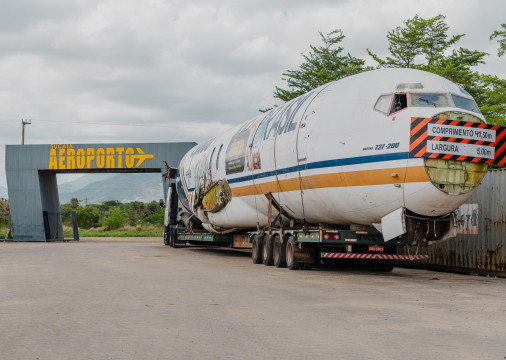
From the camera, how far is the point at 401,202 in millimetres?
13172

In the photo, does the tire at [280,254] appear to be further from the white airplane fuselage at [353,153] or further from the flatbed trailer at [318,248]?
the white airplane fuselage at [353,153]

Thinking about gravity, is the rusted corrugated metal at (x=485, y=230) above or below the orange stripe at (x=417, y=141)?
below

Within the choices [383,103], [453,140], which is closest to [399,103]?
[383,103]

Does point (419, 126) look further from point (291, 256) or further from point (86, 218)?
point (86, 218)

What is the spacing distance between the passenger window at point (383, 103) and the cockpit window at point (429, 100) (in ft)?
1.59

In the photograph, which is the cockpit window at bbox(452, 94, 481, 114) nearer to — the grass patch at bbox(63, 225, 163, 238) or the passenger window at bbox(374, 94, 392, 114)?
the passenger window at bbox(374, 94, 392, 114)

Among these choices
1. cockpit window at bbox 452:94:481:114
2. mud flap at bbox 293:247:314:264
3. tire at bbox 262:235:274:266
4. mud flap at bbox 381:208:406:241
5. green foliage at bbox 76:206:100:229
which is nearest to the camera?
mud flap at bbox 381:208:406:241

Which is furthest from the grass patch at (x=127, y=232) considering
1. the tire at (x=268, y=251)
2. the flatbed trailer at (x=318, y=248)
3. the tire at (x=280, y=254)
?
the tire at (x=280, y=254)

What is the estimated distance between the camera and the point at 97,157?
43.3m

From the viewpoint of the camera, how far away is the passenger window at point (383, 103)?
44.7ft

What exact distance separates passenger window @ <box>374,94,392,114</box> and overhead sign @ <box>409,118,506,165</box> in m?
0.90

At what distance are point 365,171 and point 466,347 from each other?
271 inches

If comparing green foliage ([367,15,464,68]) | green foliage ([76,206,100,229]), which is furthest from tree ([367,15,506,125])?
green foliage ([76,206,100,229])

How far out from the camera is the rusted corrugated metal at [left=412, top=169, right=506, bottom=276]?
16453 millimetres
